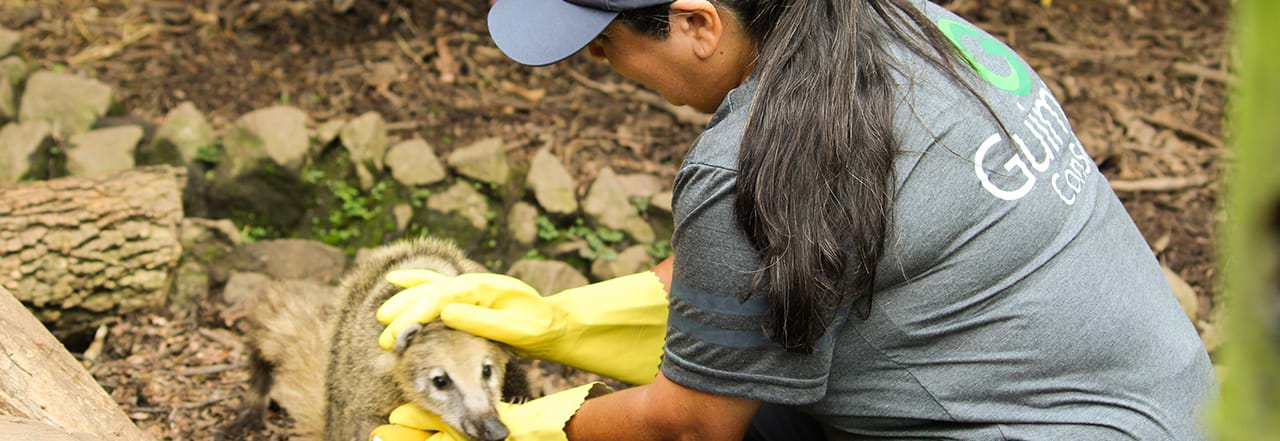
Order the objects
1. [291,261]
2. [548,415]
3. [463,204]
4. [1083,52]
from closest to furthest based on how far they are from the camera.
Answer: [548,415] < [291,261] < [463,204] < [1083,52]

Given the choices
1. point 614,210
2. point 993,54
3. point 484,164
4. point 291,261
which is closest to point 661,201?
point 614,210

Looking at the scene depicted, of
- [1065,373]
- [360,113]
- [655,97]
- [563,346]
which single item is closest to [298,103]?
[360,113]

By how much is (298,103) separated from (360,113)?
0.99 ft

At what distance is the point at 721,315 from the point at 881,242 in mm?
320

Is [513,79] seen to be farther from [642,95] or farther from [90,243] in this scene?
[90,243]

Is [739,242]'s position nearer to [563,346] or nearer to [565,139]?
[563,346]

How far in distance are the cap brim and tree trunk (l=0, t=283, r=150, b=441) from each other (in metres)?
1.20

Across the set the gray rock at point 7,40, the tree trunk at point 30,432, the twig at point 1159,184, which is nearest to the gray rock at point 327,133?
the gray rock at point 7,40

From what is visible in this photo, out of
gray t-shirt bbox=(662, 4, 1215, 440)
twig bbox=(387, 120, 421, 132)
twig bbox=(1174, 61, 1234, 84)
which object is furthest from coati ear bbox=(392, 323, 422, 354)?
twig bbox=(1174, 61, 1234, 84)

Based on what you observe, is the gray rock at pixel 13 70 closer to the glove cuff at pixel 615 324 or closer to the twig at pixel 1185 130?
the glove cuff at pixel 615 324

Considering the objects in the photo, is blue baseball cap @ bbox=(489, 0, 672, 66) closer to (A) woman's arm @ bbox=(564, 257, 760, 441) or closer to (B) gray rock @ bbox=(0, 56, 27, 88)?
(A) woman's arm @ bbox=(564, 257, 760, 441)

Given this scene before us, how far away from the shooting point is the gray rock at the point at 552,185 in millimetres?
4445

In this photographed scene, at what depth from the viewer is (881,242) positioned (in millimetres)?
2057

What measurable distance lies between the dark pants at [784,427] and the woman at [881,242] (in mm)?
486
